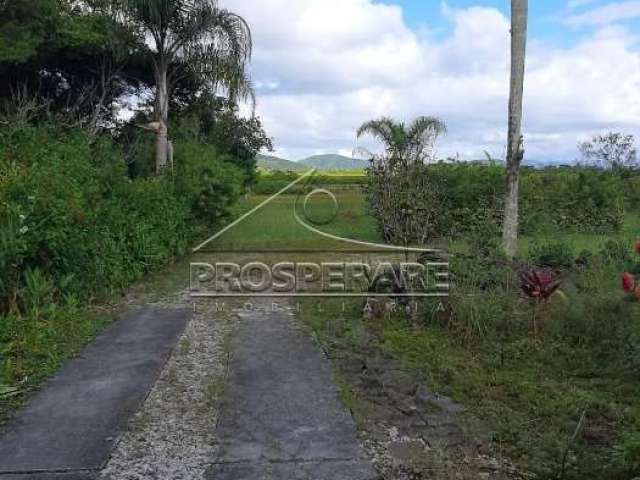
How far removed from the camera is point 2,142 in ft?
22.7

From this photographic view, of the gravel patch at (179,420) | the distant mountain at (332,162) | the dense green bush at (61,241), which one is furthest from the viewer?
the distant mountain at (332,162)

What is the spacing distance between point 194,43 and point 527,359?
9853 millimetres

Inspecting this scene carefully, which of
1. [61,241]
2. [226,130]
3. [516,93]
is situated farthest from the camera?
[226,130]

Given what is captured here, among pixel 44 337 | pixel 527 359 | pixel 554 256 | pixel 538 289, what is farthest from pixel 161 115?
pixel 527 359

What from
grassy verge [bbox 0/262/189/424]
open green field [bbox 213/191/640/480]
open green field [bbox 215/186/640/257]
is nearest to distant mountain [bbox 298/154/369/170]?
open green field [bbox 215/186/640/257]

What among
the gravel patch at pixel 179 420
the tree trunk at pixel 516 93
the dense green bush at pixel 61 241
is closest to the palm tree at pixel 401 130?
the tree trunk at pixel 516 93

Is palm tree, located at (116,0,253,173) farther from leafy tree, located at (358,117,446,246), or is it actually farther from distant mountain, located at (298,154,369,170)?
leafy tree, located at (358,117,446,246)

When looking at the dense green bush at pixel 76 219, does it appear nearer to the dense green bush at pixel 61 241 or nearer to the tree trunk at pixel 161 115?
the dense green bush at pixel 61 241

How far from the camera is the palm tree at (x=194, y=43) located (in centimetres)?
1154

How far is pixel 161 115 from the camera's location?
1196cm

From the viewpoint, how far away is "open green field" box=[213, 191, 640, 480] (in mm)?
3213

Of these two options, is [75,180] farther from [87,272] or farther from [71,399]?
[71,399]

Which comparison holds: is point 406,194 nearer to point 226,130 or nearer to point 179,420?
point 179,420

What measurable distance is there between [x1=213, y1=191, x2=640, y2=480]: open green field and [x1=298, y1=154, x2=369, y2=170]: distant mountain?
366 cm
